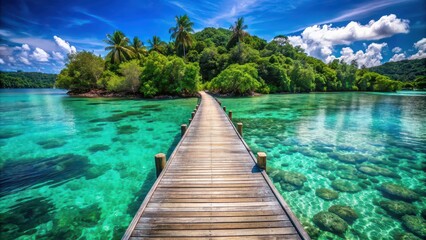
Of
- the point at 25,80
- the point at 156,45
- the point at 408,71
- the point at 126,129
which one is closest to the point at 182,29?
the point at 156,45

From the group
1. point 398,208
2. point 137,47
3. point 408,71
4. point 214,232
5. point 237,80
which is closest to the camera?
point 214,232

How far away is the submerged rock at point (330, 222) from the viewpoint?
5.03 m

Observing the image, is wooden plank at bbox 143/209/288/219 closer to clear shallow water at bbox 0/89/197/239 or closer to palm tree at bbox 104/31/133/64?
clear shallow water at bbox 0/89/197/239

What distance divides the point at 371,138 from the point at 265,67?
39983 millimetres

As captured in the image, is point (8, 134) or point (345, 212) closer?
point (345, 212)

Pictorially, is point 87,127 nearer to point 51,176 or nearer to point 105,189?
point 51,176

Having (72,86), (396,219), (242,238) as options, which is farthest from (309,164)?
(72,86)

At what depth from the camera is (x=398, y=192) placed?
6676 millimetres

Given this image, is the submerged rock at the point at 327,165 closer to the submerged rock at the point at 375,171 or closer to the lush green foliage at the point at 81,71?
the submerged rock at the point at 375,171

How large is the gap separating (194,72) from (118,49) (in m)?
25.8

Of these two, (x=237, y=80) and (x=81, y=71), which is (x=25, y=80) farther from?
(x=237, y=80)

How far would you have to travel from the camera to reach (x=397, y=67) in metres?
109

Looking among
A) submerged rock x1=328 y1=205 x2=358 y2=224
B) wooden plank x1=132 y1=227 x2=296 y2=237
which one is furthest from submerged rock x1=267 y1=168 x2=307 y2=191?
wooden plank x1=132 y1=227 x2=296 y2=237

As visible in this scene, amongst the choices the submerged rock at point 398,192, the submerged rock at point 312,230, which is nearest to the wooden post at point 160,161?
the submerged rock at point 312,230
